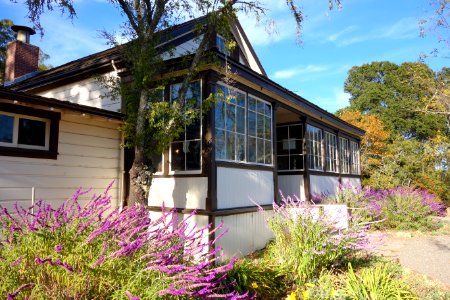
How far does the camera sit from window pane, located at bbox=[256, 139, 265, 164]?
→ 9102 mm

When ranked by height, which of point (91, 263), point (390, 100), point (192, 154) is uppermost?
point (390, 100)

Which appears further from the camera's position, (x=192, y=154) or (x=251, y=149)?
(x=251, y=149)

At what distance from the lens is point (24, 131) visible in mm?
6695

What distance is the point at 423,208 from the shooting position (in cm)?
1253

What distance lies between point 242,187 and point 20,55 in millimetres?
11197

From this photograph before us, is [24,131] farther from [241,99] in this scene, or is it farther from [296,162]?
[296,162]

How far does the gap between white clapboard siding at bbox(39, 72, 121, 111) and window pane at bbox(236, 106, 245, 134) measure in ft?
9.65

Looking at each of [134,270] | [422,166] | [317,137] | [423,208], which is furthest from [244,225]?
[422,166]

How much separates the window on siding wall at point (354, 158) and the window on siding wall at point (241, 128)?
9.46 meters

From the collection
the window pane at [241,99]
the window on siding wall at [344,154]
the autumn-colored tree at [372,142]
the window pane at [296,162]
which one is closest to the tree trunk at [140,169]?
the window pane at [241,99]

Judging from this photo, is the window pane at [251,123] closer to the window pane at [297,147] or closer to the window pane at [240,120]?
the window pane at [240,120]

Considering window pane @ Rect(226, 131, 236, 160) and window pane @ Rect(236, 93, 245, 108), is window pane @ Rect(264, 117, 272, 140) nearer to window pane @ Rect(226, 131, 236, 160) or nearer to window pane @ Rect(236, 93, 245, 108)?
window pane @ Rect(236, 93, 245, 108)

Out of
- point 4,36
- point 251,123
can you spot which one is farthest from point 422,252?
point 4,36

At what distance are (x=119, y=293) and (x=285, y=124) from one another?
1158cm
